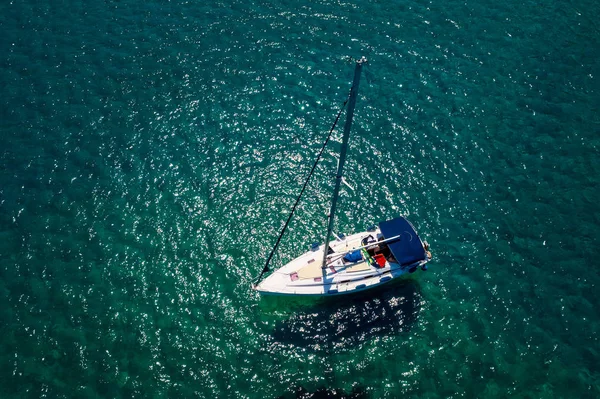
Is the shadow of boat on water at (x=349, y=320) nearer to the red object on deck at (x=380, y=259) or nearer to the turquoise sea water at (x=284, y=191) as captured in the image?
the turquoise sea water at (x=284, y=191)

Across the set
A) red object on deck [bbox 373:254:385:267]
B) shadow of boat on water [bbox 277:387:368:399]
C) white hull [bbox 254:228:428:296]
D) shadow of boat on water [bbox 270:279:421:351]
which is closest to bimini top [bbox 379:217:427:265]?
white hull [bbox 254:228:428:296]

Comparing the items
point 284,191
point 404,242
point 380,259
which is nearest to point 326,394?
point 380,259

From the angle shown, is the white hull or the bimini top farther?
the bimini top

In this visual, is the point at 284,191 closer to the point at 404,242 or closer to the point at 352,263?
the point at 352,263

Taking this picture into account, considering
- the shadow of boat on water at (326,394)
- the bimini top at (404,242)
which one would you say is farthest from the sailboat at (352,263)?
the shadow of boat on water at (326,394)

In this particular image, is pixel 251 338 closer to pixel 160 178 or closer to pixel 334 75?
pixel 160 178

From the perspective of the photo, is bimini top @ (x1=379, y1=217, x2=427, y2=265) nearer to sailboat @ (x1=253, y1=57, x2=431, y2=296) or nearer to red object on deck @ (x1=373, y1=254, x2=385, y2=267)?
sailboat @ (x1=253, y1=57, x2=431, y2=296)
